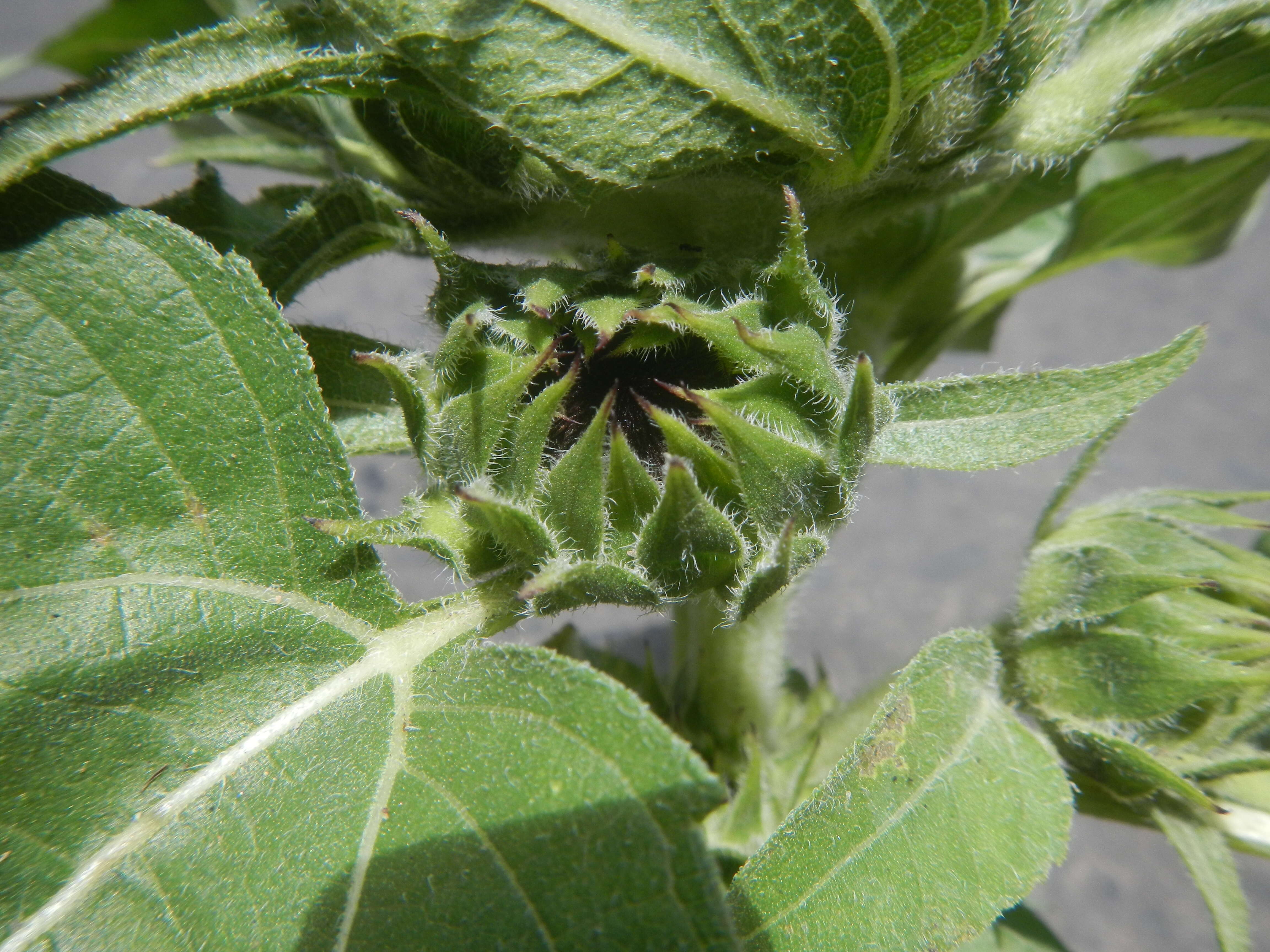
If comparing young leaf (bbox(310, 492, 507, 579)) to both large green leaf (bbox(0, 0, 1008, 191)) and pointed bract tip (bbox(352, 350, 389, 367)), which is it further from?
large green leaf (bbox(0, 0, 1008, 191))

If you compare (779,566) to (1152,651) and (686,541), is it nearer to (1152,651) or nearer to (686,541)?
(686,541)

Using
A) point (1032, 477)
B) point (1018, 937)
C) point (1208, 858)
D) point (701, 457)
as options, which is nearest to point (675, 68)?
point (701, 457)

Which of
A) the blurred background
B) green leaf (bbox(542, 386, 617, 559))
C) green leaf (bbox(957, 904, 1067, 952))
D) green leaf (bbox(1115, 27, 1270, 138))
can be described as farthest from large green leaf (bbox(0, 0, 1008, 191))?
the blurred background

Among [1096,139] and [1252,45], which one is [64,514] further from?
[1252,45]

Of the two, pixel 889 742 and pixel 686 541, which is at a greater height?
pixel 686 541

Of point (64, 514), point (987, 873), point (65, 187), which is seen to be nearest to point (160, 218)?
point (65, 187)

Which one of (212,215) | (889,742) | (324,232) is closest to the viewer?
(889,742)

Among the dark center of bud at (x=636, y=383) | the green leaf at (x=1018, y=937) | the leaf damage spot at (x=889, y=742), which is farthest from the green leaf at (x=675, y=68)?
the green leaf at (x=1018, y=937)
